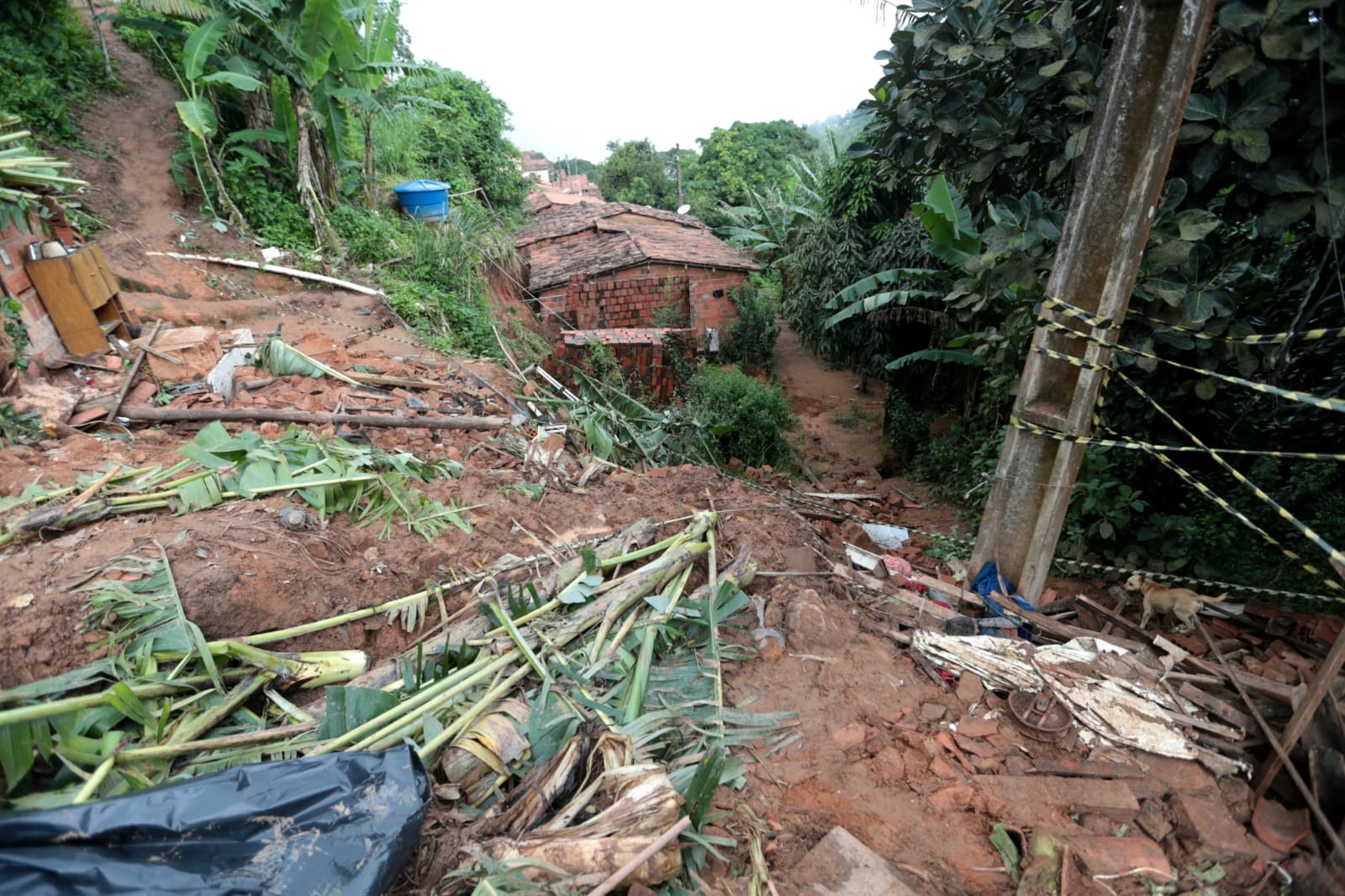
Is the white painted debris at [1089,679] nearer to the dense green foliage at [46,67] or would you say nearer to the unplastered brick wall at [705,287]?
the dense green foliage at [46,67]

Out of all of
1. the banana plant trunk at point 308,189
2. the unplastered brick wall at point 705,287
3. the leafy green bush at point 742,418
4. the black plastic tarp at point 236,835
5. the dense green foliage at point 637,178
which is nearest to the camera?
the black plastic tarp at point 236,835

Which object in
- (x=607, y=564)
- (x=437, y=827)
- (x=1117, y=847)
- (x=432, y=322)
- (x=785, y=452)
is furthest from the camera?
(x=785, y=452)

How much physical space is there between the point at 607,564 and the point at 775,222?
52.2ft

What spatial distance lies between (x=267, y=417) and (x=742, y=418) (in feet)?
19.1

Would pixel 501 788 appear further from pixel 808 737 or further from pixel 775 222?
pixel 775 222

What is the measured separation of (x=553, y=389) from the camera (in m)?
7.46

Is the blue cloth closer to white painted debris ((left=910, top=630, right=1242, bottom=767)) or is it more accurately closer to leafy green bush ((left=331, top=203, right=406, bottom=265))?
white painted debris ((left=910, top=630, right=1242, bottom=767))

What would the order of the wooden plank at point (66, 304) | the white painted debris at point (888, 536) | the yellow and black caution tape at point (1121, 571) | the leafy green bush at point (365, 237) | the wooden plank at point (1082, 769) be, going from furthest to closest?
1. the leafy green bush at point (365, 237)
2. the white painted debris at point (888, 536)
3. the wooden plank at point (66, 304)
4. the yellow and black caution tape at point (1121, 571)
5. the wooden plank at point (1082, 769)

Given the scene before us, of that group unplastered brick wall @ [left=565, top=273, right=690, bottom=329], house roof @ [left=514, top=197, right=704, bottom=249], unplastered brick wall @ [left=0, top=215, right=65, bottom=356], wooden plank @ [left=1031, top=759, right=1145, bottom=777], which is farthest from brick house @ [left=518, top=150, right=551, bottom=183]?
wooden plank @ [left=1031, top=759, right=1145, bottom=777]

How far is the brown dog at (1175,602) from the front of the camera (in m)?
3.37

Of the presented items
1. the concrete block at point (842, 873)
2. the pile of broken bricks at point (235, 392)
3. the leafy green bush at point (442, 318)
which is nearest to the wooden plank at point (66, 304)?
the pile of broken bricks at point (235, 392)

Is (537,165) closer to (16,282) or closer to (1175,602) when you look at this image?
(16,282)

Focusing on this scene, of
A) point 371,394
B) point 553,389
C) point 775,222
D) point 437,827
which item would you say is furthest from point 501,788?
point 775,222

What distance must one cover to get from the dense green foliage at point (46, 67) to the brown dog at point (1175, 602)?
11.4 metres
